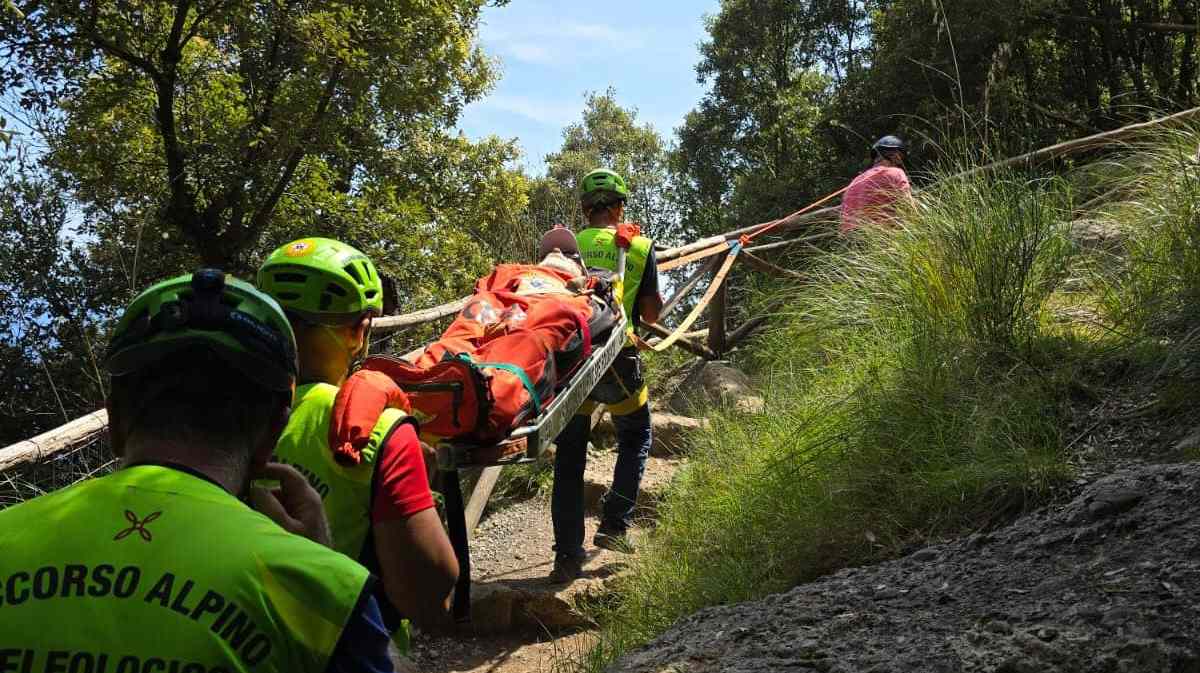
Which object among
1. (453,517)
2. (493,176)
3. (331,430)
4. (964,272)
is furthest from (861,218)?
(493,176)

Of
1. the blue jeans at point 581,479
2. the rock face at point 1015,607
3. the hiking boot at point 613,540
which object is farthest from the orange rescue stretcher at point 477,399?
the hiking boot at point 613,540

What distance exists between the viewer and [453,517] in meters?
2.99

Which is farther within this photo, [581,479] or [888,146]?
[888,146]

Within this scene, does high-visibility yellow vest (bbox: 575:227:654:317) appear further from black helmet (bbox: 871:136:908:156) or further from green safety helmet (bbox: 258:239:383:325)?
green safety helmet (bbox: 258:239:383:325)

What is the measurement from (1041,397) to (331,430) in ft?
10.1

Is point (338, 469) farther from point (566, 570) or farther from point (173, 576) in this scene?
point (566, 570)

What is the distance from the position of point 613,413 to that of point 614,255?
0.85 metres

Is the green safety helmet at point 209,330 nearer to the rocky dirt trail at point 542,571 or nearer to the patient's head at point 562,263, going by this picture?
the patient's head at point 562,263

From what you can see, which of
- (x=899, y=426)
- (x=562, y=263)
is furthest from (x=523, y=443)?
(x=899, y=426)

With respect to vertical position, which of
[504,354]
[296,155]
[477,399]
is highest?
[296,155]

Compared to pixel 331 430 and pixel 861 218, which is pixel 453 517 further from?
pixel 861 218

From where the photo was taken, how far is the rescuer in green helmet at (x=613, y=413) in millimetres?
5578

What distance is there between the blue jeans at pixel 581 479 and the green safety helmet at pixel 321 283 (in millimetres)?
2935

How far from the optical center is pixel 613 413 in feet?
19.2
